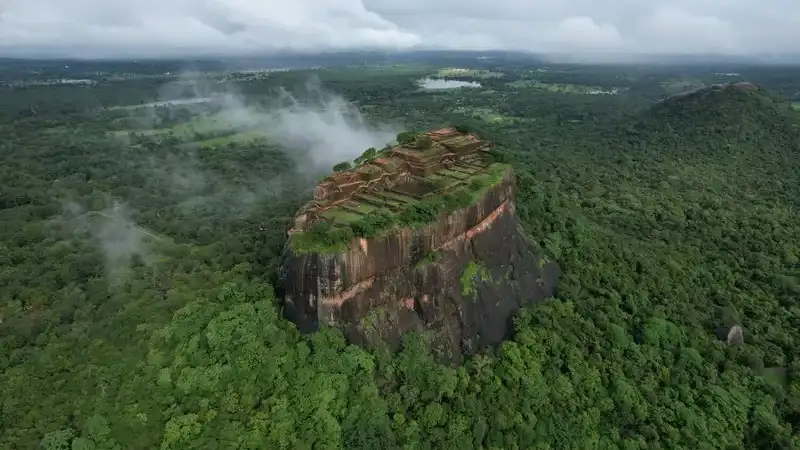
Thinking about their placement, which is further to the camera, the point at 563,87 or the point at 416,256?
the point at 563,87

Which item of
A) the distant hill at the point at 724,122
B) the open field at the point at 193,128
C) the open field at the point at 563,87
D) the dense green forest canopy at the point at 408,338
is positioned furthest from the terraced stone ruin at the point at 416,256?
the open field at the point at 563,87

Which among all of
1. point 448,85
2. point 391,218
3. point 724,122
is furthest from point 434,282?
point 448,85

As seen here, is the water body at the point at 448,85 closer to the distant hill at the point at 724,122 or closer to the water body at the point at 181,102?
the water body at the point at 181,102

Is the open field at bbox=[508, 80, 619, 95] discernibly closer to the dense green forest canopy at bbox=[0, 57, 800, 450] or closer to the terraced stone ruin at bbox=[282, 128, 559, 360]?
the dense green forest canopy at bbox=[0, 57, 800, 450]

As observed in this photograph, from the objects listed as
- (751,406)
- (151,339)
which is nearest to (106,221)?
(151,339)

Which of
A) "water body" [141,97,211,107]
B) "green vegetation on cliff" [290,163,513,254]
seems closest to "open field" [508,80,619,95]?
"water body" [141,97,211,107]

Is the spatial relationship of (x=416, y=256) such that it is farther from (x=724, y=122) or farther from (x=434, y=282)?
(x=724, y=122)

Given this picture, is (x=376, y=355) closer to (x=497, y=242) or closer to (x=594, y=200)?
(x=497, y=242)
